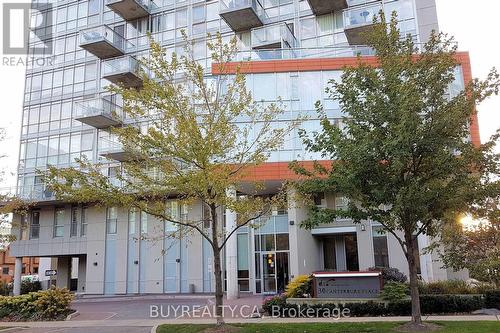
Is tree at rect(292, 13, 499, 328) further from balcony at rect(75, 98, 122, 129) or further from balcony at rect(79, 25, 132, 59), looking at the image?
balcony at rect(79, 25, 132, 59)

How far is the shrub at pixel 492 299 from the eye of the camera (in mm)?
15242

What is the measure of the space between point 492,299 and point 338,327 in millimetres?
5926

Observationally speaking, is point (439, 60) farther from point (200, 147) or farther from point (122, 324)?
point (122, 324)

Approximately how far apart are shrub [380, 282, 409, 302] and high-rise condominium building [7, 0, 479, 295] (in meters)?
7.77

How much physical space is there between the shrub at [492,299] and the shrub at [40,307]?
15598 mm

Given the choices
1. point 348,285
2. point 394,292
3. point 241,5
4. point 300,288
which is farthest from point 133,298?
→ point 241,5

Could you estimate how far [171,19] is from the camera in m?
35.8

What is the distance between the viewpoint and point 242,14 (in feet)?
102

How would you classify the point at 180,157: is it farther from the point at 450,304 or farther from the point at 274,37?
the point at 274,37

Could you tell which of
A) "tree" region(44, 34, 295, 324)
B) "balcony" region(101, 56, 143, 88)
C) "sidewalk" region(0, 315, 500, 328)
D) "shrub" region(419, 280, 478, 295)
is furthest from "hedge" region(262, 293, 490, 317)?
"balcony" region(101, 56, 143, 88)

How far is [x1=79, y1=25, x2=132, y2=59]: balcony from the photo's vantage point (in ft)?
113

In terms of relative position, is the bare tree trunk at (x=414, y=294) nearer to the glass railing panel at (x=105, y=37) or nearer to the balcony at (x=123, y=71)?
the balcony at (x=123, y=71)

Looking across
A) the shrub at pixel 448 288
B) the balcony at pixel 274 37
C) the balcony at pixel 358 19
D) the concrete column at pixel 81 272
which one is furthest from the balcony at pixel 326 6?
the concrete column at pixel 81 272

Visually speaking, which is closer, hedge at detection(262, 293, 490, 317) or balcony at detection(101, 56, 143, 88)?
hedge at detection(262, 293, 490, 317)
